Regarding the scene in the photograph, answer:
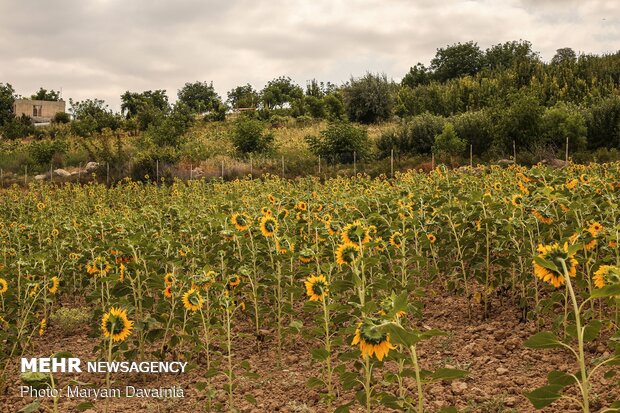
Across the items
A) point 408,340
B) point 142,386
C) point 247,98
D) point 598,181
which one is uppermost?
point 247,98

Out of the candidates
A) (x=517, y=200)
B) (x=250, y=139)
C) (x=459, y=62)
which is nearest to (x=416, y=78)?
(x=459, y=62)

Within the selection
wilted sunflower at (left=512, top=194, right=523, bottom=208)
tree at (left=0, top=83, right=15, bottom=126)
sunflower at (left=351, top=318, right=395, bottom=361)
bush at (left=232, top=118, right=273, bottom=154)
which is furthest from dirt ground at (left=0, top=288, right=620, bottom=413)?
tree at (left=0, top=83, right=15, bottom=126)

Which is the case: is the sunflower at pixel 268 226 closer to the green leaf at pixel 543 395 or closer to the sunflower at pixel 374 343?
the sunflower at pixel 374 343

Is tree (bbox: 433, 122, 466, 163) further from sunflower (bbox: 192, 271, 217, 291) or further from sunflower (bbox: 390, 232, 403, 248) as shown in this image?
sunflower (bbox: 192, 271, 217, 291)

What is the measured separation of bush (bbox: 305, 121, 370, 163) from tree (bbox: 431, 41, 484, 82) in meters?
36.5

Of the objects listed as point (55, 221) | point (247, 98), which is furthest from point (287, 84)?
point (55, 221)

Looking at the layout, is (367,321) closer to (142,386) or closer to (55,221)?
(142,386)

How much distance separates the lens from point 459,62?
53281mm

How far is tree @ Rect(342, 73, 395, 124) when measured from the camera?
31.1 metres

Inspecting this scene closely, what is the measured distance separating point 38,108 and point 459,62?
4338 centimetres

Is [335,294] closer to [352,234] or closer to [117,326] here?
[352,234]

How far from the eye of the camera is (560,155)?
16281 millimetres

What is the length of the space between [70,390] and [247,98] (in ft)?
154

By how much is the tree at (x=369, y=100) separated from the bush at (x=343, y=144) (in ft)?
39.8
